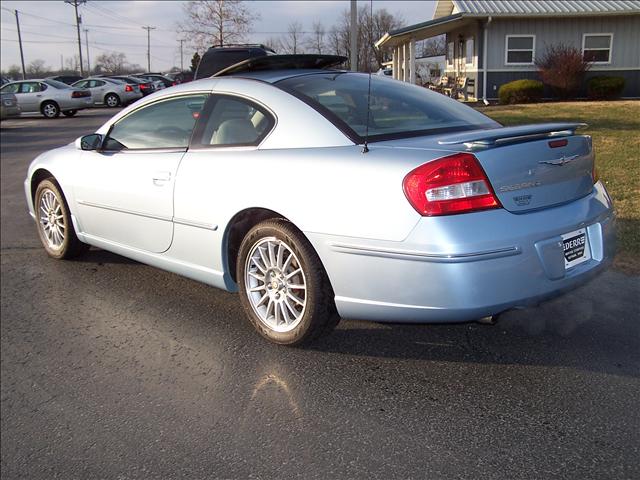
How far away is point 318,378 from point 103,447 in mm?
1104

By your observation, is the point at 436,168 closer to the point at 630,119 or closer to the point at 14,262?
the point at 14,262

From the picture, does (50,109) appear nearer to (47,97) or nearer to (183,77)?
(47,97)

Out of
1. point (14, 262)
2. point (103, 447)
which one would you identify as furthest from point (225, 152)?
point (14, 262)

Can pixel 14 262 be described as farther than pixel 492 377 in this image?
Yes

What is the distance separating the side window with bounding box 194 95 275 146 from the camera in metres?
3.82

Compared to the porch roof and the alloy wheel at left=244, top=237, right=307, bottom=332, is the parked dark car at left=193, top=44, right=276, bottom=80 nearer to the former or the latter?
the alloy wheel at left=244, top=237, right=307, bottom=332

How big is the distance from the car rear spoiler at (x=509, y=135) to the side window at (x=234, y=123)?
3.67 feet

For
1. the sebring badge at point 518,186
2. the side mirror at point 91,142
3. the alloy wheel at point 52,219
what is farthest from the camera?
the alloy wheel at point 52,219

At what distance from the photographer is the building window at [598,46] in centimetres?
2277

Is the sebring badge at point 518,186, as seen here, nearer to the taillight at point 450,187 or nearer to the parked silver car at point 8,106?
the taillight at point 450,187

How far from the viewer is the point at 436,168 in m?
2.96

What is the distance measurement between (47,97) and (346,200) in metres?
26.5

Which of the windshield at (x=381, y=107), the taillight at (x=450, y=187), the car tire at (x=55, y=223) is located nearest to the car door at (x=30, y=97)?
the car tire at (x=55, y=223)

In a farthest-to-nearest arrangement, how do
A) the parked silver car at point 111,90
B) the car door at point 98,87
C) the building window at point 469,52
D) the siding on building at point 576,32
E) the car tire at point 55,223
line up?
the car door at point 98,87, the parked silver car at point 111,90, the building window at point 469,52, the siding on building at point 576,32, the car tire at point 55,223
